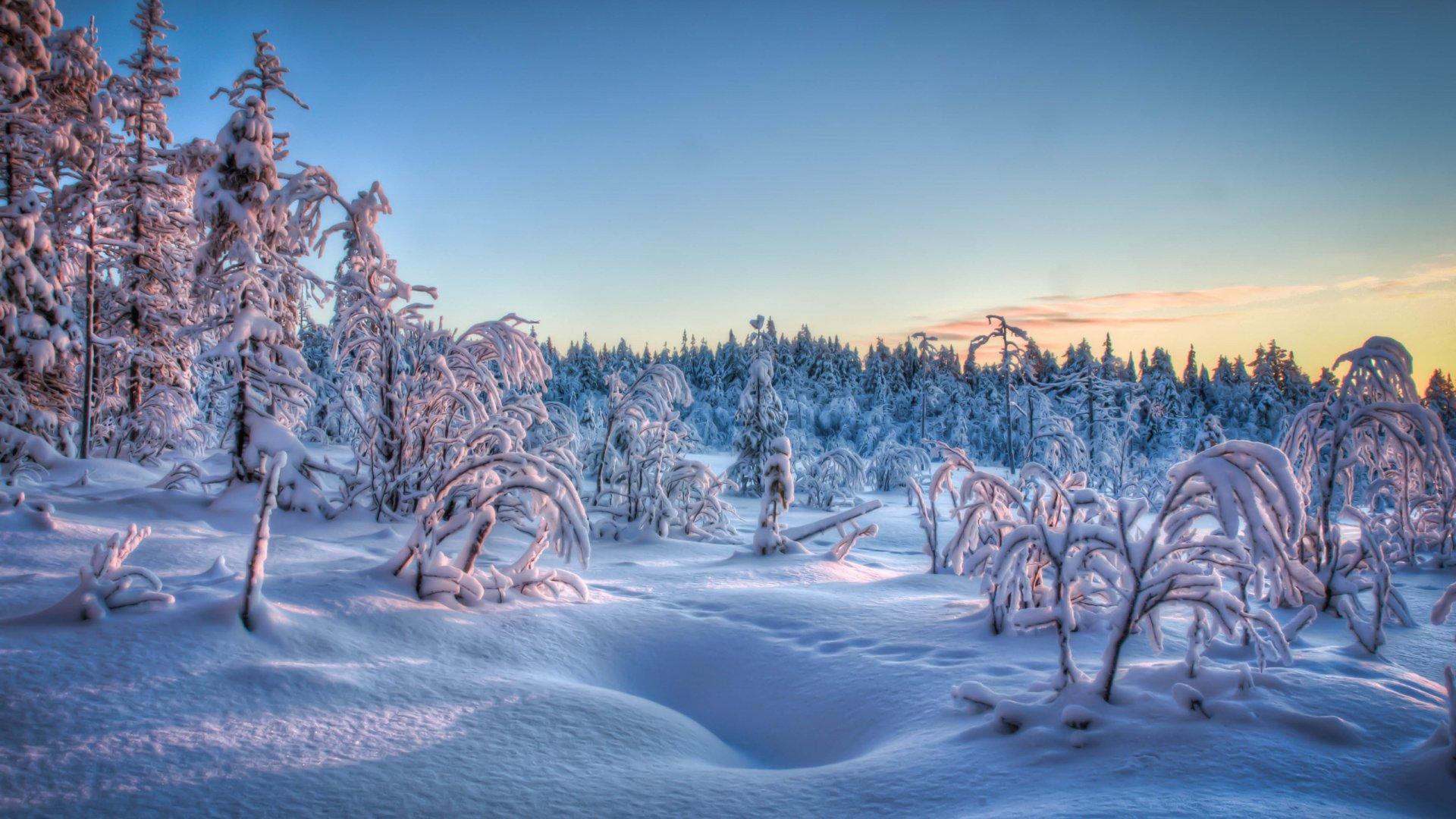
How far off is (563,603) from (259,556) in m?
2.56

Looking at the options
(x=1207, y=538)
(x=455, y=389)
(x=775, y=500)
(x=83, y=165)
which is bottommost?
(x=775, y=500)

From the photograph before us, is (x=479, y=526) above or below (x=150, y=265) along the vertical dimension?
below

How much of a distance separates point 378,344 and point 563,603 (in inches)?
220

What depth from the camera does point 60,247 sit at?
45.9 ft

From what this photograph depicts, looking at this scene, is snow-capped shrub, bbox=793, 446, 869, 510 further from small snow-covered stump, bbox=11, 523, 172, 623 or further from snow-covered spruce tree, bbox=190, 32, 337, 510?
small snow-covered stump, bbox=11, 523, 172, 623

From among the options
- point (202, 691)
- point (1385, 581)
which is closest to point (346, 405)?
point (202, 691)

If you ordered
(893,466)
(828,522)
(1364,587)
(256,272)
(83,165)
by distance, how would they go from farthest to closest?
(893,466)
(83,165)
(828,522)
(256,272)
(1364,587)

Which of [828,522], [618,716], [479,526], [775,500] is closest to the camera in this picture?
[618,716]

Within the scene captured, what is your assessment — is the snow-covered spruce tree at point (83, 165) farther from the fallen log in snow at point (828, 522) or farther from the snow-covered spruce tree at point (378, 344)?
the fallen log in snow at point (828, 522)

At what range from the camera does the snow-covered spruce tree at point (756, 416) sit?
21312mm

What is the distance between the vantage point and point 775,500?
11227mm

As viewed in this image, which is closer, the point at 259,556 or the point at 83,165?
the point at 259,556

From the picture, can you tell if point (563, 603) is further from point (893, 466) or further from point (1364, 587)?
point (893, 466)

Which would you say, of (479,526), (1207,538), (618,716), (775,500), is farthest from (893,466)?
(618,716)
